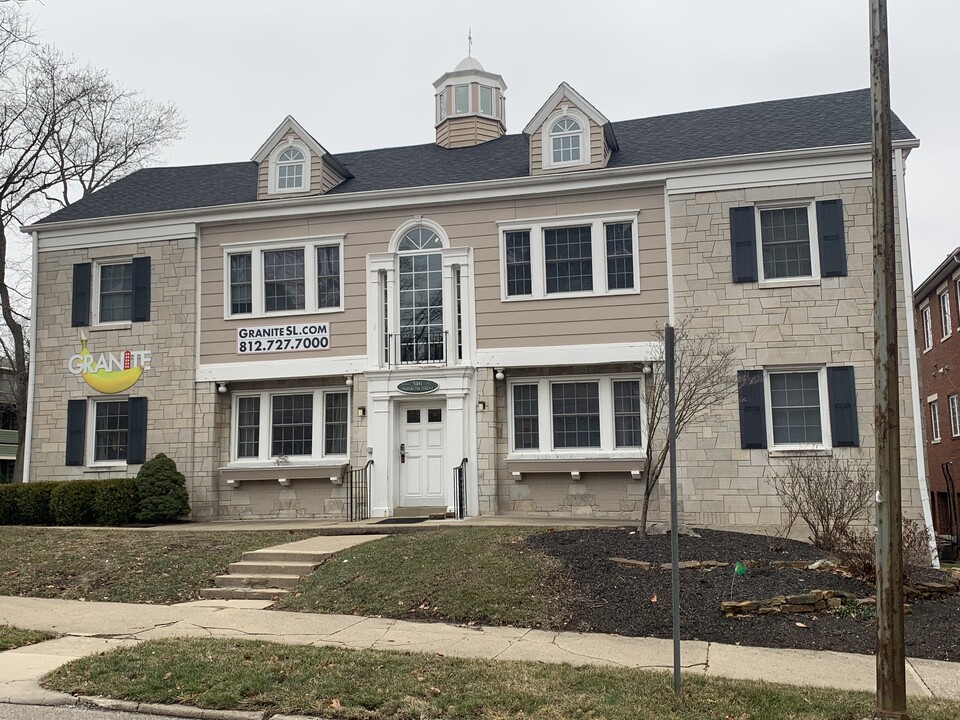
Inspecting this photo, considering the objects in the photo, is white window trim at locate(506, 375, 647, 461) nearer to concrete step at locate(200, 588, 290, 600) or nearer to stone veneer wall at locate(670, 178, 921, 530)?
stone veneer wall at locate(670, 178, 921, 530)

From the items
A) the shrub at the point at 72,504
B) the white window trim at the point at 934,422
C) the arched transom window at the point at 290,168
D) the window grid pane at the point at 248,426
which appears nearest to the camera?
the shrub at the point at 72,504

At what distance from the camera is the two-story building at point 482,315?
A: 15594mm

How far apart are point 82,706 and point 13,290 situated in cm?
2639

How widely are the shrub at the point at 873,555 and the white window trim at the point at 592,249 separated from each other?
7.11 m

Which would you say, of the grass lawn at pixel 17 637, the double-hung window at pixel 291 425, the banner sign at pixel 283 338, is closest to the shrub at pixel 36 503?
the double-hung window at pixel 291 425

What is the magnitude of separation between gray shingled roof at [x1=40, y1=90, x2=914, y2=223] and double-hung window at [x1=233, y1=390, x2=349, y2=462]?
4246 millimetres

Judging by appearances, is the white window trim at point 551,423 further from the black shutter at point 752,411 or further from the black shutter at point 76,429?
the black shutter at point 76,429

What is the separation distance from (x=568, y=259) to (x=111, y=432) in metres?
10.2

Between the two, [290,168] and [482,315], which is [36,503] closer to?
[290,168]

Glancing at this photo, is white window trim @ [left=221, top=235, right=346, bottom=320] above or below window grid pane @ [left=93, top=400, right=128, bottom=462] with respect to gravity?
above

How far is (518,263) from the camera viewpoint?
17.3m

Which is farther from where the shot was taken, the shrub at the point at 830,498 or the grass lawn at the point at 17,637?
the shrub at the point at 830,498

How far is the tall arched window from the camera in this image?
688 inches

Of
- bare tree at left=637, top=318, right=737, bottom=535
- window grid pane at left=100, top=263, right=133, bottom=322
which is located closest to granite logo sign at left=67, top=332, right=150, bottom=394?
window grid pane at left=100, top=263, right=133, bottom=322
